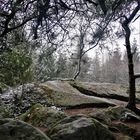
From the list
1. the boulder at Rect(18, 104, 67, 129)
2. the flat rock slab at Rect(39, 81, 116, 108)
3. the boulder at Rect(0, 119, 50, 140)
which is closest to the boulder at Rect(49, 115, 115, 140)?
the boulder at Rect(18, 104, 67, 129)

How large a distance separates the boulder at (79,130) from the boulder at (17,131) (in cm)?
147

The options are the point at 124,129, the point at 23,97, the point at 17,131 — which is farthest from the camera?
the point at 23,97

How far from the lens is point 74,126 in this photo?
264 inches

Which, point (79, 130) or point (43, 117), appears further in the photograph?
point (43, 117)

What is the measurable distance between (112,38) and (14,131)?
600cm

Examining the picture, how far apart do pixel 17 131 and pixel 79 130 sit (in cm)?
190

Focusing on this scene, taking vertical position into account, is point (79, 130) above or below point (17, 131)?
below

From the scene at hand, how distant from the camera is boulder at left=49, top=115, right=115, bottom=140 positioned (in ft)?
21.4

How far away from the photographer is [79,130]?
21.8ft

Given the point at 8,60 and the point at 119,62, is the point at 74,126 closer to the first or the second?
the point at 8,60

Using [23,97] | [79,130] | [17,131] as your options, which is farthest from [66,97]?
[17,131]

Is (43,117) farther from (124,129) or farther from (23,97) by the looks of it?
(23,97)

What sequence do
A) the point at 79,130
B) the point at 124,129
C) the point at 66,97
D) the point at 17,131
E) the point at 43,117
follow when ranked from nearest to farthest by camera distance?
the point at 17,131, the point at 79,130, the point at 43,117, the point at 124,129, the point at 66,97

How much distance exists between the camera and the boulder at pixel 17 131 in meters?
4.91
